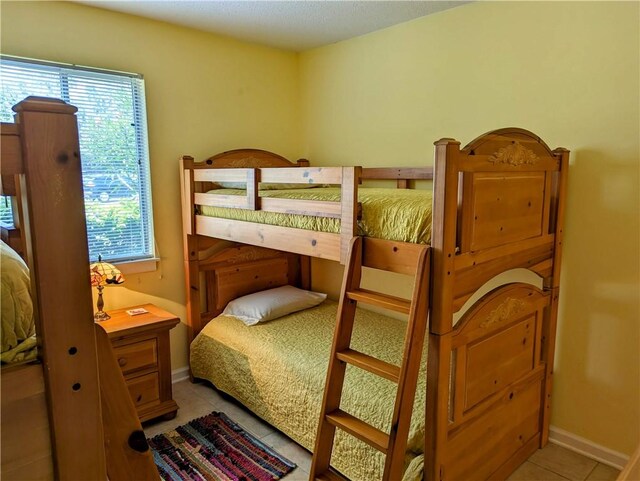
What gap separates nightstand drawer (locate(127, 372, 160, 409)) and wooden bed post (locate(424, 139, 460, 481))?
166cm

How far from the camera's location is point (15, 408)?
0.89 m

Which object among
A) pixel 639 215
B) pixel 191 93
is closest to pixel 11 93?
pixel 191 93

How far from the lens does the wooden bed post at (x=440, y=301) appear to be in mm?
1579

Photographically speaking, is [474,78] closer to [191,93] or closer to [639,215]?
[639,215]

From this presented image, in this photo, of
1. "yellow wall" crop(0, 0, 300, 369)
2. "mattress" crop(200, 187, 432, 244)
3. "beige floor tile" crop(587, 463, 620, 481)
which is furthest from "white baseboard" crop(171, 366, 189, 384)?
"beige floor tile" crop(587, 463, 620, 481)

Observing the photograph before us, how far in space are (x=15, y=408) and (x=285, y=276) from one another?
270 centimetres

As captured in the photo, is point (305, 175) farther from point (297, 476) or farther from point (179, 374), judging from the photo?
point (179, 374)

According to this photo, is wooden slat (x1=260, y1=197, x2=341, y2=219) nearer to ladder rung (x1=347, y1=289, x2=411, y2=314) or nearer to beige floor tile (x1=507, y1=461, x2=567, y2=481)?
ladder rung (x1=347, y1=289, x2=411, y2=314)

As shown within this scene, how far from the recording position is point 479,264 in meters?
1.80

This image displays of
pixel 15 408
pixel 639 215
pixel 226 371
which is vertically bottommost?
pixel 226 371

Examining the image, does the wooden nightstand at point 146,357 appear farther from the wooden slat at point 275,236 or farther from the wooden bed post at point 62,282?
the wooden bed post at point 62,282

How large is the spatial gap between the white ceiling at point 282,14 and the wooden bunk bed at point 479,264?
952 millimetres

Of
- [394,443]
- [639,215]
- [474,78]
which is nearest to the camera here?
[394,443]

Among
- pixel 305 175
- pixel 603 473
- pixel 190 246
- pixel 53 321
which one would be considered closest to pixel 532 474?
pixel 603 473
